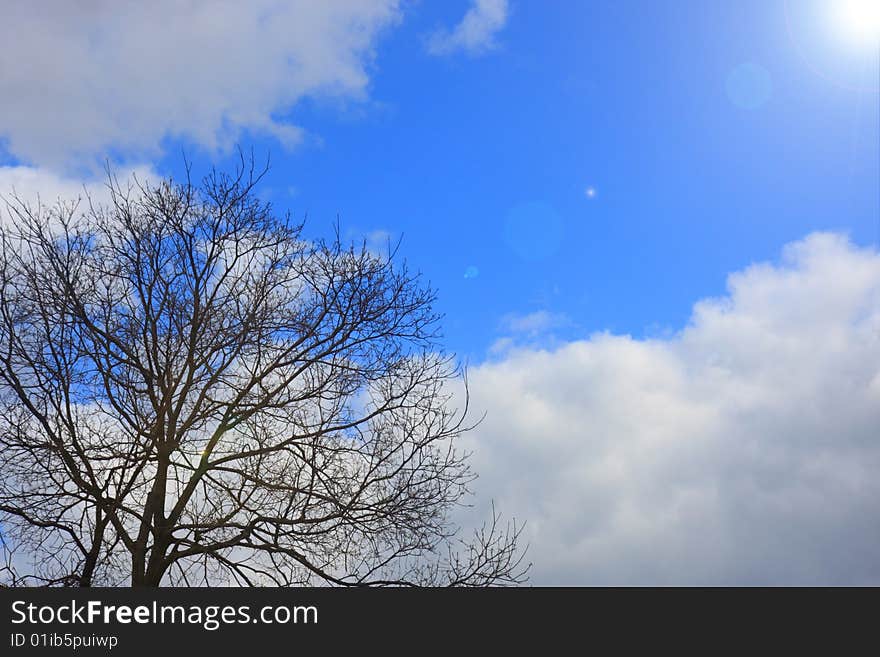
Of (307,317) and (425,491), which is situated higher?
(307,317)

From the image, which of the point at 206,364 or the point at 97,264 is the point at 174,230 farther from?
the point at 206,364

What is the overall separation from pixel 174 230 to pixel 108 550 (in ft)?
16.3

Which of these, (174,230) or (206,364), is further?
(174,230)
